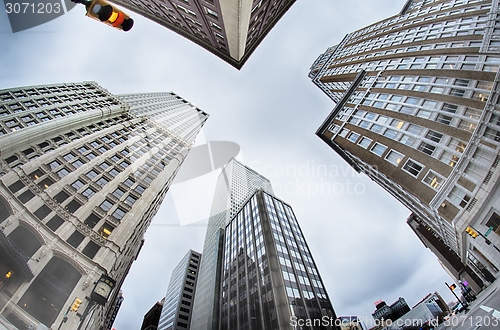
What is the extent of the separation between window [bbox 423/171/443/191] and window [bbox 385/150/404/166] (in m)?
4.35

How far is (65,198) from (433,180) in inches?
1830

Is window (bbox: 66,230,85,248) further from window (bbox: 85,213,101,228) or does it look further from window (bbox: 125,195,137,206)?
window (bbox: 125,195,137,206)

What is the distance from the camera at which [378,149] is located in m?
37.6

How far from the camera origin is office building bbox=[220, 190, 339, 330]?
44.8m

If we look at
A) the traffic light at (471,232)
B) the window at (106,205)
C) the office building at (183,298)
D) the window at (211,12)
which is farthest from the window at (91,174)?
the office building at (183,298)

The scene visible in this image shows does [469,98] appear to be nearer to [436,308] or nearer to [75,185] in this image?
[75,185]

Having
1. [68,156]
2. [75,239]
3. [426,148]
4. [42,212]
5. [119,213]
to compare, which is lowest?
[75,239]

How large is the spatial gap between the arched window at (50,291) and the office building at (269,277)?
34.5 m

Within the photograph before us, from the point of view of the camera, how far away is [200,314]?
71.6m

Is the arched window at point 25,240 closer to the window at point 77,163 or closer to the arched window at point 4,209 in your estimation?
the arched window at point 4,209

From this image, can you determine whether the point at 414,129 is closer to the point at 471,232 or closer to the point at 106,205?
the point at 471,232

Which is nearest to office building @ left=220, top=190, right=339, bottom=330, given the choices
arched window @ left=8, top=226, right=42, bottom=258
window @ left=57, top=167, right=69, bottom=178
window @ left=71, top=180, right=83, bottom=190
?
arched window @ left=8, top=226, right=42, bottom=258

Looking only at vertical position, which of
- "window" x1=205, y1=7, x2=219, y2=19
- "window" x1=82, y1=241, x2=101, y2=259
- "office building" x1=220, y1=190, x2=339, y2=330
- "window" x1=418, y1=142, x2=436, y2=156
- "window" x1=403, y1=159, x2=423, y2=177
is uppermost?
"window" x1=418, y1=142, x2=436, y2=156

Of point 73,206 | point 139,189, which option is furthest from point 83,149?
point 73,206
